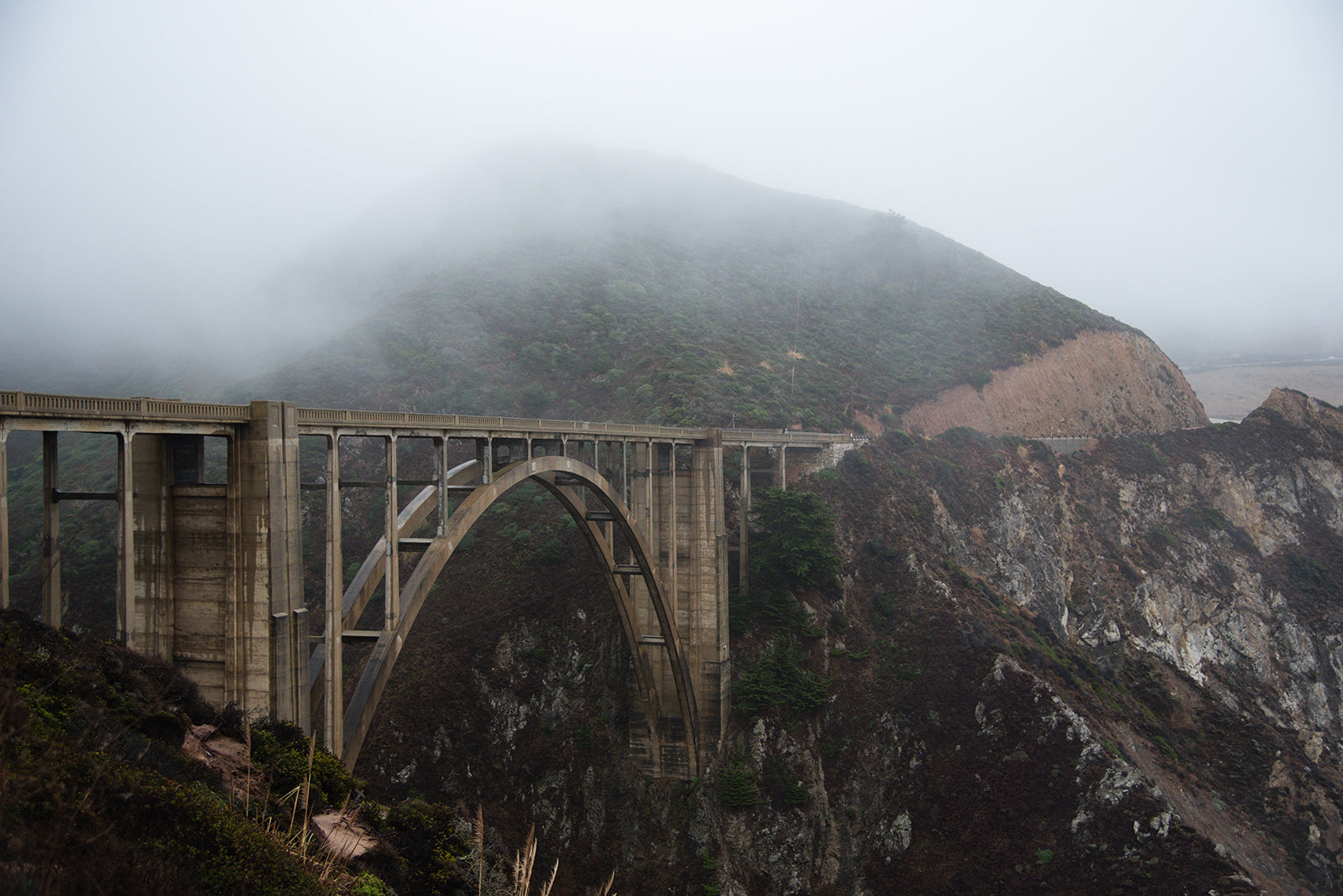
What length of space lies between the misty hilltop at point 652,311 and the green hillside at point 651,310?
9.1 inches

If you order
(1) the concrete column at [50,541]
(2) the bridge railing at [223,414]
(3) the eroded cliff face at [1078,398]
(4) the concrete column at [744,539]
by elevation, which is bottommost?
(4) the concrete column at [744,539]

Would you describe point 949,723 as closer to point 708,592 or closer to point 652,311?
point 708,592

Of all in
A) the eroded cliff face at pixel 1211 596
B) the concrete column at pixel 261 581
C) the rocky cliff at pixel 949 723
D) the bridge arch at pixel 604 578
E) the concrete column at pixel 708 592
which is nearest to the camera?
the concrete column at pixel 261 581

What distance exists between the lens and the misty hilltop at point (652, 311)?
179 feet

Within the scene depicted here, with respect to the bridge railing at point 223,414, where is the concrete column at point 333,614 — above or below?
below

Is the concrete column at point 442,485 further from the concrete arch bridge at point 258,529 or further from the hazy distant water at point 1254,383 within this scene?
the hazy distant water at point 1254,383

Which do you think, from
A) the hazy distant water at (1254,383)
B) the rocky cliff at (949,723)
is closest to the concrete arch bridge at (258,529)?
the rocky cliff at (949,723)

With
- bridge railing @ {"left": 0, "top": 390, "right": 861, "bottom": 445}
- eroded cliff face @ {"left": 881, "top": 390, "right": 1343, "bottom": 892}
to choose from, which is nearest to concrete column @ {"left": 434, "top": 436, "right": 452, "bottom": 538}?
bridge railing @ {"left": 0, "top": 390, "right": 861, "bottom": 445}

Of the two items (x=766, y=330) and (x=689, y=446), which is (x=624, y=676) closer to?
(x=689, y=446)

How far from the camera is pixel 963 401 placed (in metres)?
61.2

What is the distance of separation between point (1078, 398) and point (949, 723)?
40.5m

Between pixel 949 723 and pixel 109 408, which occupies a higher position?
pixel 109 408

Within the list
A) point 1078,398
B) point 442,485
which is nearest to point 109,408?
point 442,485

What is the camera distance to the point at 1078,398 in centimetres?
6359
